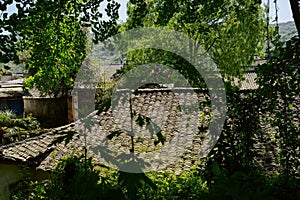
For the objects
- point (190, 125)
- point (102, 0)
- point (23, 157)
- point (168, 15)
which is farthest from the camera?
point (23, 157)

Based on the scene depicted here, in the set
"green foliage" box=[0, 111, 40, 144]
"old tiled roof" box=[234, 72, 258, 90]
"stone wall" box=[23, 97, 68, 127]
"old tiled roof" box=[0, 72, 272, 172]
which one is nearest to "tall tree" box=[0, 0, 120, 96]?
"old tiled roof" box=[0, 72, 272, 172]

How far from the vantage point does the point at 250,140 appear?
204 centimetres

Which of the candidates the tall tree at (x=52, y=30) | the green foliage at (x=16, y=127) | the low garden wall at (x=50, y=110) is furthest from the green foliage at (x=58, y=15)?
the low garden wall at (x=50, y=110)

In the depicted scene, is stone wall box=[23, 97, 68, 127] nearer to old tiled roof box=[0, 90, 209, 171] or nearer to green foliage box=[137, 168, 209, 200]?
old tiled roof box=[0, 90, 209, 171]

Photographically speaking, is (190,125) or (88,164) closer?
(88,164)

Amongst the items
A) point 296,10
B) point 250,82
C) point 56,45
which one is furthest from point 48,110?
point 296,10

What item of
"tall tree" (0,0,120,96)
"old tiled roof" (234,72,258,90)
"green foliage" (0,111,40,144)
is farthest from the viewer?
"green foliage" (0,111,40,144)

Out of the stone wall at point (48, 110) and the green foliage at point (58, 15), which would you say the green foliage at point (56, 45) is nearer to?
the green foliage at point (58, 15)

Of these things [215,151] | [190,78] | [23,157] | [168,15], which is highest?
[168,15]

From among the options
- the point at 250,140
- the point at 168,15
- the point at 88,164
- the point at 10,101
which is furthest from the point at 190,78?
the point at 10,101

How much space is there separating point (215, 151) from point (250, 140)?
23cm

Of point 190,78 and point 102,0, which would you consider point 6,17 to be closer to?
point 102,0

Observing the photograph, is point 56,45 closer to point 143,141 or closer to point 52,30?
point 52,30

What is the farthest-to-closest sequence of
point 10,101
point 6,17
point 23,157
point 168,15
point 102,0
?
point 10,101 → point 23,157 → point 168,15 → point 102,0 → point 6,17
